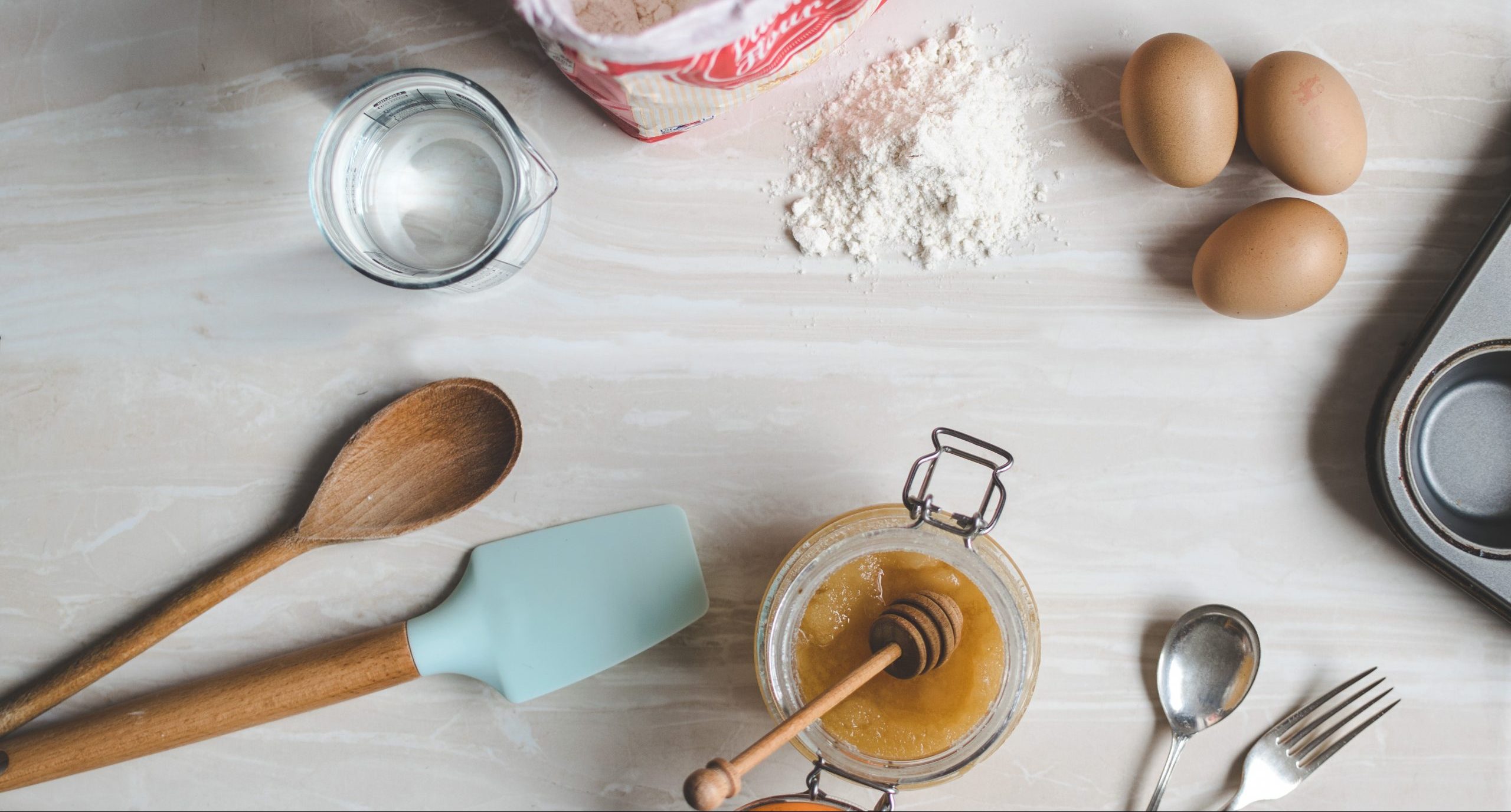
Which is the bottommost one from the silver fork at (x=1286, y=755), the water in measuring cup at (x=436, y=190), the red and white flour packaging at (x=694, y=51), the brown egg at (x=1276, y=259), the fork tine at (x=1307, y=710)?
the silver fork at (x=1286, y=755)

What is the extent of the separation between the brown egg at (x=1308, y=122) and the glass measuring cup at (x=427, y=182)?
60 cm

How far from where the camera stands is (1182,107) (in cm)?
69

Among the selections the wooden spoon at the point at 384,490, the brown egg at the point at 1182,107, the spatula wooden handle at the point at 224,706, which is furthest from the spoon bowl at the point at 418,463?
the brown egg at the point at 1182,107

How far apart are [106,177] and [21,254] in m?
0.11

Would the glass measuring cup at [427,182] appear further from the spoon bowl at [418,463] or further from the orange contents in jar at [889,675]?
the orange contents in jar at [889,675]

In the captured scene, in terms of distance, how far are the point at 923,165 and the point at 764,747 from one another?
0.48m

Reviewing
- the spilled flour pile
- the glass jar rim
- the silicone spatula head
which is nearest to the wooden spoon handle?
the silicone spatula head

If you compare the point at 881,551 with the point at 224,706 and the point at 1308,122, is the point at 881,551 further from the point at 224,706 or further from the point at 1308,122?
the point at 224,706

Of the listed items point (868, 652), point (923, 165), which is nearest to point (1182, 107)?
point (923, 165)

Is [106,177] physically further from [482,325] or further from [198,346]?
[482,325]

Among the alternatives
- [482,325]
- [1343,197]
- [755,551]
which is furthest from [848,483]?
[1343,197]

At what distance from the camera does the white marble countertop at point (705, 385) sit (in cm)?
79

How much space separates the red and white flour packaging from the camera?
564 millimetres

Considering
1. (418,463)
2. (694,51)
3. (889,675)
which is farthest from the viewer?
A: (418,463)
